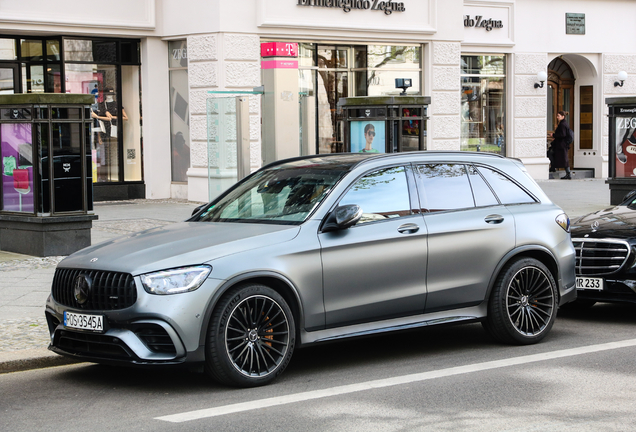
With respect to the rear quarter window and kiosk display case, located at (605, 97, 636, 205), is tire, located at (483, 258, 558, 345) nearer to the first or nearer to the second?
the rear quarter window

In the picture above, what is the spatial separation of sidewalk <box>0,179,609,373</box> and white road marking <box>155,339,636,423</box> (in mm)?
2023

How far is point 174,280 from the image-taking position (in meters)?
5.96

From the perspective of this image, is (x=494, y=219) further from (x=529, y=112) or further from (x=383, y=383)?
(x=529, y=112)

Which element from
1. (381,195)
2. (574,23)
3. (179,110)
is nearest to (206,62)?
(179,110)

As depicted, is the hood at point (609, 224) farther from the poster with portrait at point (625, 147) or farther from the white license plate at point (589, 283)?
the poster with portrait at point (625, 147)

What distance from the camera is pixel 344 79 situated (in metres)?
21.4

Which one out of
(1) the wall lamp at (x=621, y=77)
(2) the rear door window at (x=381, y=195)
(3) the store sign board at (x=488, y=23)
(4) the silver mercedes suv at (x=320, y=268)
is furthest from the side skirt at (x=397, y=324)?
(1) the wall lamp at (x=621, y=77)

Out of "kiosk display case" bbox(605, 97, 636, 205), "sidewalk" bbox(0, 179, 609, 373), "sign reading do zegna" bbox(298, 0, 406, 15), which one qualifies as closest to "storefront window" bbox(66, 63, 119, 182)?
"sidewalk" bbox(0, 179, 609, 373)

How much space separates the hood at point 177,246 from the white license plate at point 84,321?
32 cm

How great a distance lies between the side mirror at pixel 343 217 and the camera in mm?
6469

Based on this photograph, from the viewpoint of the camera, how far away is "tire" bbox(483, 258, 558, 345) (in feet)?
24.2

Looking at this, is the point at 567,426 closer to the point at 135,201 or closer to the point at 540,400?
the point at 540,400

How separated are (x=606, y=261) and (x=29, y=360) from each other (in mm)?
5138

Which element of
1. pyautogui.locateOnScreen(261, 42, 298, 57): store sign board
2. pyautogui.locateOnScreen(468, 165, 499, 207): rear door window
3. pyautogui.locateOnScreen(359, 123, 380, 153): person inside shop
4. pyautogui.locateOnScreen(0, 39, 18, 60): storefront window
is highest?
pyautogui.locateOnScreen(0, 39, 18, 60): storefront window
